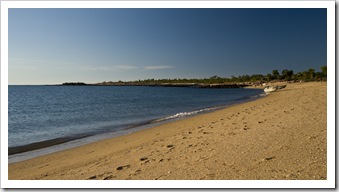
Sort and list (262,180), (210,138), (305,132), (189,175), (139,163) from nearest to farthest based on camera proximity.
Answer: (262,180), (189,175), (139,163), (305,132), (210,138)

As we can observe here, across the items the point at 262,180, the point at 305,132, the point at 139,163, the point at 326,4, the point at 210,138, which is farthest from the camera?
the point at 210,138

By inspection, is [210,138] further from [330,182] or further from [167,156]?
[330,182]

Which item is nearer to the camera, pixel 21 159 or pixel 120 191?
pixel 120 191

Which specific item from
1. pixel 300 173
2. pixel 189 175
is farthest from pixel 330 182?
pixel 189 175

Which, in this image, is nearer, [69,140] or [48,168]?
[48,168]

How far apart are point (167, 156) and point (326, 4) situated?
5.04 meters

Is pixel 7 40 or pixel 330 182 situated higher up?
pixel 7 40

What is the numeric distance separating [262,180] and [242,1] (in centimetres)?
368

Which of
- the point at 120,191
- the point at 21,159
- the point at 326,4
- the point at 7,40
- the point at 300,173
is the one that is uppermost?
the point at 326,4

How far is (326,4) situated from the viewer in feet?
17.4

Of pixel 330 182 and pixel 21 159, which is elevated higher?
pixel 330 182

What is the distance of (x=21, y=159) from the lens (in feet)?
28.8

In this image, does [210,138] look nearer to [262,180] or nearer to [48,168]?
[262,180]

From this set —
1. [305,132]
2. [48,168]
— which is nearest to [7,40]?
[48,168]
